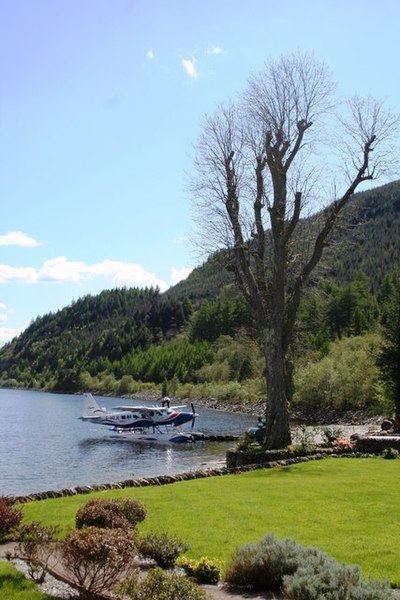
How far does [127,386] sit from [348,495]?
134 metres

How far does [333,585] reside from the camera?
6785 millimetres

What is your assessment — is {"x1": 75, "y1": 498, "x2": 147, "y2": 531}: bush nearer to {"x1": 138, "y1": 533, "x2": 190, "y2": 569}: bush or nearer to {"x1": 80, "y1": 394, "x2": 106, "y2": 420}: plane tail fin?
{"x1": 138, "y1": 533, "x2": 190, "y2": 569}: bush

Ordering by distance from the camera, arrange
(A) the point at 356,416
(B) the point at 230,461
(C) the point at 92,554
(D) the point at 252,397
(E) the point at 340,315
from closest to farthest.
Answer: (C) the point at 92,554
(B) the point at 230,461
(A) the point at 356,416
(D) the point at 252,397
(E) the point at 340,315

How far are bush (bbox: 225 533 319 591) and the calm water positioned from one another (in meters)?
19.4

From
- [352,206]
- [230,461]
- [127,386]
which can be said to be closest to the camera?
[230,461]

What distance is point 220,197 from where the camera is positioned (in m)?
27.9

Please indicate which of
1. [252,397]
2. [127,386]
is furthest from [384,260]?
[252,397]

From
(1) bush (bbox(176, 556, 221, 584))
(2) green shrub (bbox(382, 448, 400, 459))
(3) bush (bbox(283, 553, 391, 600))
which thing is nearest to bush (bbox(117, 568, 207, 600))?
(3) bush (bbox(283, 553, 391, 600))

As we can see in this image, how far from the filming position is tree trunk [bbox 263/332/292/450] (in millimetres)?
24750

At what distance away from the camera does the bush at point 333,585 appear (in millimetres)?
6516

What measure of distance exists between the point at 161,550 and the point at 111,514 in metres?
2.16

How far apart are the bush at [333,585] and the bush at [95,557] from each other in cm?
223

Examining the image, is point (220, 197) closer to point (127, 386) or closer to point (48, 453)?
point (48, 453)

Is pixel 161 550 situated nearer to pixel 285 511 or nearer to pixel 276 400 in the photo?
pixel 285 511
